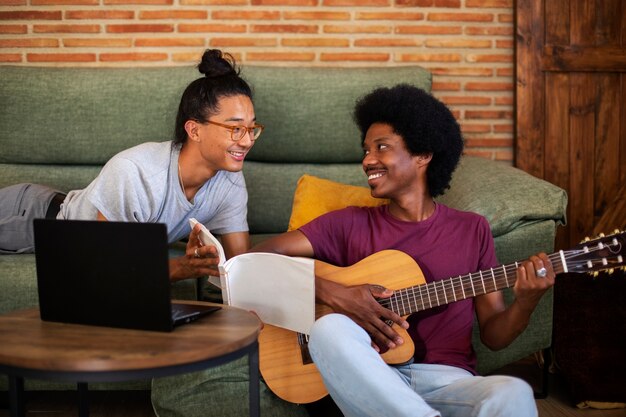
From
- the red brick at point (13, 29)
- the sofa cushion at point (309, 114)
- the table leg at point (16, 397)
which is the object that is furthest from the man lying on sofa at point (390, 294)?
the red brick at point (13, 29)

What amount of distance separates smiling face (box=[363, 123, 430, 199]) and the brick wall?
1481 mm

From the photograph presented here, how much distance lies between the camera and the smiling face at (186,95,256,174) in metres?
2.24

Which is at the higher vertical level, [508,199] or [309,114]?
[309,114]

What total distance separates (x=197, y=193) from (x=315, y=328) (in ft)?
2.86

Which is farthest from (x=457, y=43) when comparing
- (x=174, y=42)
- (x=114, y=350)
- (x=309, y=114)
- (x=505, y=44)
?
(x=114, y=350)

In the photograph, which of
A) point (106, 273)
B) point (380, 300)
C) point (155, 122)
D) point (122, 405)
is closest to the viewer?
point (106, 273)

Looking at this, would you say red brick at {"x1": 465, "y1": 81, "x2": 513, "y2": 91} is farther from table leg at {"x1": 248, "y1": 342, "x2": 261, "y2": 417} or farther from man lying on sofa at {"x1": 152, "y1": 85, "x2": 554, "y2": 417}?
table leg at {"x1": 248, "y1": 342, "x2": 261, "y2": 417}

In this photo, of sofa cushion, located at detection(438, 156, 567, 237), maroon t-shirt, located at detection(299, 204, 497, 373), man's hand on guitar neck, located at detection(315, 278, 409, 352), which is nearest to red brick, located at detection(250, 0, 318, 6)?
sofa cushion, located at detection(438, 156, 567, 237)

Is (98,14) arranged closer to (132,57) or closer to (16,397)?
(132,57)

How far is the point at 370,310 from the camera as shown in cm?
178

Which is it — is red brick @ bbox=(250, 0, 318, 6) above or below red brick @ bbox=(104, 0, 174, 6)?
below

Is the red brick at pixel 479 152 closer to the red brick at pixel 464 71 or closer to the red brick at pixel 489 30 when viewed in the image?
the red brick at pixel 464 71

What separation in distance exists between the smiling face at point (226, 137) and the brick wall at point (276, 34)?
1.20 m

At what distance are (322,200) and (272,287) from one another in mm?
678
